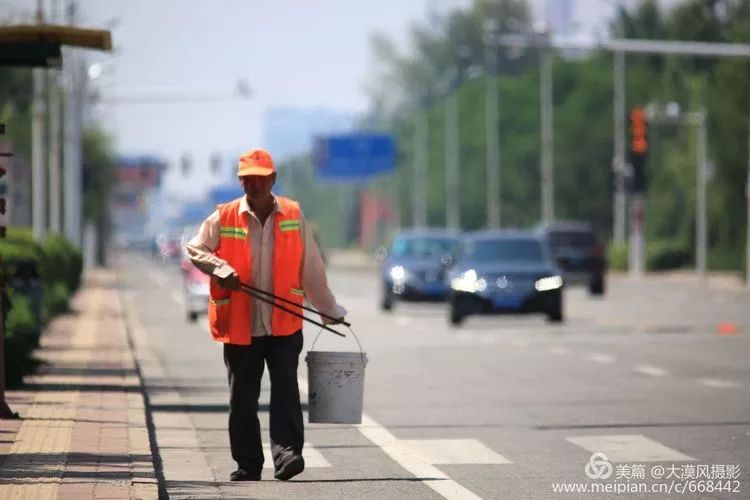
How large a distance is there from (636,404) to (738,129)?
49.6 m

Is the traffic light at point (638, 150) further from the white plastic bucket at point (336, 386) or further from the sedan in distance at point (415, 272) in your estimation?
the white plastic bucket at point (336, 386)

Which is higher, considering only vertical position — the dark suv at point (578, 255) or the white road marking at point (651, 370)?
the white road marking at point (651, 370)

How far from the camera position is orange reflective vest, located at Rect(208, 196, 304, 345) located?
11.6 meters

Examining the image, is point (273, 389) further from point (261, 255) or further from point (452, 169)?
point (452, 169)

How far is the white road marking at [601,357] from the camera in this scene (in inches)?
988

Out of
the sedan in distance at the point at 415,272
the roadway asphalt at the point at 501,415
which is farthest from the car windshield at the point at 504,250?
the sedan in distance at the point at 415,272

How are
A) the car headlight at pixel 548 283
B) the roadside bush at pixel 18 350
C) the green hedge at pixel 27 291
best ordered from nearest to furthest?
the roadside bush at pixel 18 350 < the green hedge at pixel 27 291 < the car headlight at pixel 548 283

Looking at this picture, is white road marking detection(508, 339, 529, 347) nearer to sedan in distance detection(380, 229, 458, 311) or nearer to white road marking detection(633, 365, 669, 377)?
white road marking detection(633, 365, 669, 377)

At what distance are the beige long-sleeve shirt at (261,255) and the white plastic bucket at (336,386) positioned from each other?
30 cm

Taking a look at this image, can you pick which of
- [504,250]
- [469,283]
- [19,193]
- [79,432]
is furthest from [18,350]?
[19,193]

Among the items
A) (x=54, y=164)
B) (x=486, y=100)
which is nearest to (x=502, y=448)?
(x=54, y=164)

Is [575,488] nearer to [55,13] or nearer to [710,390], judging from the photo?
[710,390]

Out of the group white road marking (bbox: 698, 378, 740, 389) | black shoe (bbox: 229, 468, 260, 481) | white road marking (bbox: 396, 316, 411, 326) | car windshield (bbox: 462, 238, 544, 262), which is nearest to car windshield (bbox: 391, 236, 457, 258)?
white road marking (bbox: 396, 316, 411, 326)

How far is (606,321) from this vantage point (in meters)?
36.5
